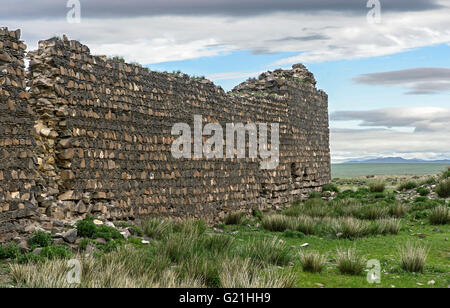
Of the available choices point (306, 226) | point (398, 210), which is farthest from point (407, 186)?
point (306, 226)

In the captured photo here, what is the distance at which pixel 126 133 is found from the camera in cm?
1213

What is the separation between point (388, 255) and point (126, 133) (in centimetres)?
617

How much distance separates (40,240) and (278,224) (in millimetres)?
6770

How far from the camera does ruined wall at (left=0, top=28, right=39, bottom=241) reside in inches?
355

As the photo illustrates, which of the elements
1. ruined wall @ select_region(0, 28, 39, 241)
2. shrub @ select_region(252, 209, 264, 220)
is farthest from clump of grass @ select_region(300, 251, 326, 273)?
shrub @ select_region(252, 209, 264, 220)

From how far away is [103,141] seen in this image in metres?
11.4

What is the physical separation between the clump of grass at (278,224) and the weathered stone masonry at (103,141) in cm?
183

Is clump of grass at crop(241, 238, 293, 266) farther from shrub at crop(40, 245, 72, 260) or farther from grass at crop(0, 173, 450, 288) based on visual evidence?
shrub at crop(40, 245, 72, 260)

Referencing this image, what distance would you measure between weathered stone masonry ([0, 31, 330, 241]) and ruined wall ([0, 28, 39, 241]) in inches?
0.7

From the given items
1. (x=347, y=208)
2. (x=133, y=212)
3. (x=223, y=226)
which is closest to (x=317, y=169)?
(x=347, y=208)

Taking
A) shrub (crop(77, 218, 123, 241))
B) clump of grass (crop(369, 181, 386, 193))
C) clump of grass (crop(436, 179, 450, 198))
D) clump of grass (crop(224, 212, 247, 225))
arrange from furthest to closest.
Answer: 1. clump of grass (crop(369, 181, 386, 193))
2. clump of grass (crop(436, 179, 450, 198))
3. clump of grass (crop(224, 212, 247, 225))
4. shrub (crop(77, 218, 123, 241))

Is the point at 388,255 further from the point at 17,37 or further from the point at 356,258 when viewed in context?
the point at 17,37

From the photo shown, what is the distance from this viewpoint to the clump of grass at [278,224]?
1374 centimetres

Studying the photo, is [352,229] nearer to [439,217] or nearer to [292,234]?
[292,234]
